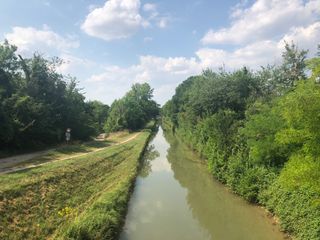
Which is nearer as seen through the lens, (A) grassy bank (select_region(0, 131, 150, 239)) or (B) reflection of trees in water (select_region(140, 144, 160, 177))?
(A) grassy bank (select_region(0, 131, 150, 239))

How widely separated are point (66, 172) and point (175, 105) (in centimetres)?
7115

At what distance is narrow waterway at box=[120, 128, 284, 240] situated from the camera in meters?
17.7

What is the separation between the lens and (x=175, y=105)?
93.8m

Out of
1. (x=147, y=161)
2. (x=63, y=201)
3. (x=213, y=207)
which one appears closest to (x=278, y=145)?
(x=213, y=207)

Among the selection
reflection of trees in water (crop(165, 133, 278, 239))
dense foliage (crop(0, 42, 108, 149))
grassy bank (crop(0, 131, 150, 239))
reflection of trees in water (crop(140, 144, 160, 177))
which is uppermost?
dense foliage (crop(0, 42, 108, 149))

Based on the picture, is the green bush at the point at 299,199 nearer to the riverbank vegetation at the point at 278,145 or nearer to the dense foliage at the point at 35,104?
the riverbank vegetation at the point at 278,145

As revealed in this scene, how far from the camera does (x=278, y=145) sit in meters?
20.7

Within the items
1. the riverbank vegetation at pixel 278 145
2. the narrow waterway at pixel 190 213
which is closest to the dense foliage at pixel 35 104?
the narrow waterway at pixel 190 213

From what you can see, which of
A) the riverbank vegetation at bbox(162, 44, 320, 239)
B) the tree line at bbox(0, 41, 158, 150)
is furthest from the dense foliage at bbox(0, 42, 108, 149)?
the riverbank vegetation at bbox(162, 44, 320, 239)

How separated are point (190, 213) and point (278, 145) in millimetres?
7260

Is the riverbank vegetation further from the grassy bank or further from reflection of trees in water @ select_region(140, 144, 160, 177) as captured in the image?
the grassy bank

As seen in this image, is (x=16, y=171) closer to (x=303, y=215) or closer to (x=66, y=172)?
(x=66, y=172)

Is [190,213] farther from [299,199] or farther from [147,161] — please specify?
[147,161]

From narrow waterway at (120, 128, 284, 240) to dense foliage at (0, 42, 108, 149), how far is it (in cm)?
1247
